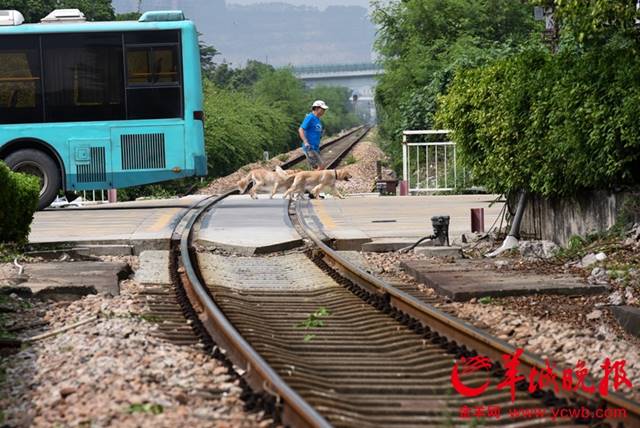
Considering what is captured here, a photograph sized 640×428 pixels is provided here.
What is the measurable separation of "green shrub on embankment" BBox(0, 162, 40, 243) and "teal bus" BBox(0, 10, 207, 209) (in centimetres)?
586

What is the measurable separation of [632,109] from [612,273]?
1.47 metres

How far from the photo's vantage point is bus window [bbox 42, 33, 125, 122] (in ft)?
73.7

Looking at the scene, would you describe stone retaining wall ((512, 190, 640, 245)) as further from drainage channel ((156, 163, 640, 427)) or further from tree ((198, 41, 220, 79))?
tree ((198, 41, 220, 79))

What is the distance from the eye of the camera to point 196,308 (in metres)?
10.4

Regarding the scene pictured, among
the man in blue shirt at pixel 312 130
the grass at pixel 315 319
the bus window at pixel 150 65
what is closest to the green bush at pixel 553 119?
the grass at pixel 315 319

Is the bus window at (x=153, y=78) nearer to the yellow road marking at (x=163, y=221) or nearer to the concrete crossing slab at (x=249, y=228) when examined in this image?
the yellow road marking at (x=163, y=221)

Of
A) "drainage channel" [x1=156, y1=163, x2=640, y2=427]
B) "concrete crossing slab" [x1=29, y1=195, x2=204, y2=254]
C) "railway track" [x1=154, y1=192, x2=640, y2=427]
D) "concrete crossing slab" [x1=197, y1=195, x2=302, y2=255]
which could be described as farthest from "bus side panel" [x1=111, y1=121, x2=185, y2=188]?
"drainage channel" [x1=156, y1=163, x2=640, y2=427]

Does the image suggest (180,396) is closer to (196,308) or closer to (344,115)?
(196,308)

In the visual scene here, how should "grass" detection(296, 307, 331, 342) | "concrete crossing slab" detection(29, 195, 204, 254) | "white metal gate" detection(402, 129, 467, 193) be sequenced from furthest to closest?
1. "white metal gate" detection(402, 129, 467, 193)
2. "concrete crossing slab" detection(29, 195, 204, 254)
3. "grass" detection(296, 307, 331, 342)

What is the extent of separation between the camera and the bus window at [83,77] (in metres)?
22.5

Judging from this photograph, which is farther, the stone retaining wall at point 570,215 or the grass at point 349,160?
the grass at point 349,160

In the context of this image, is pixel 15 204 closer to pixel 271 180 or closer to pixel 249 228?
pixel 249 228

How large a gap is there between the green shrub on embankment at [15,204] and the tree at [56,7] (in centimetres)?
4233

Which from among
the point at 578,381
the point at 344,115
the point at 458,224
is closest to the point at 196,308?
the point at 578,381
